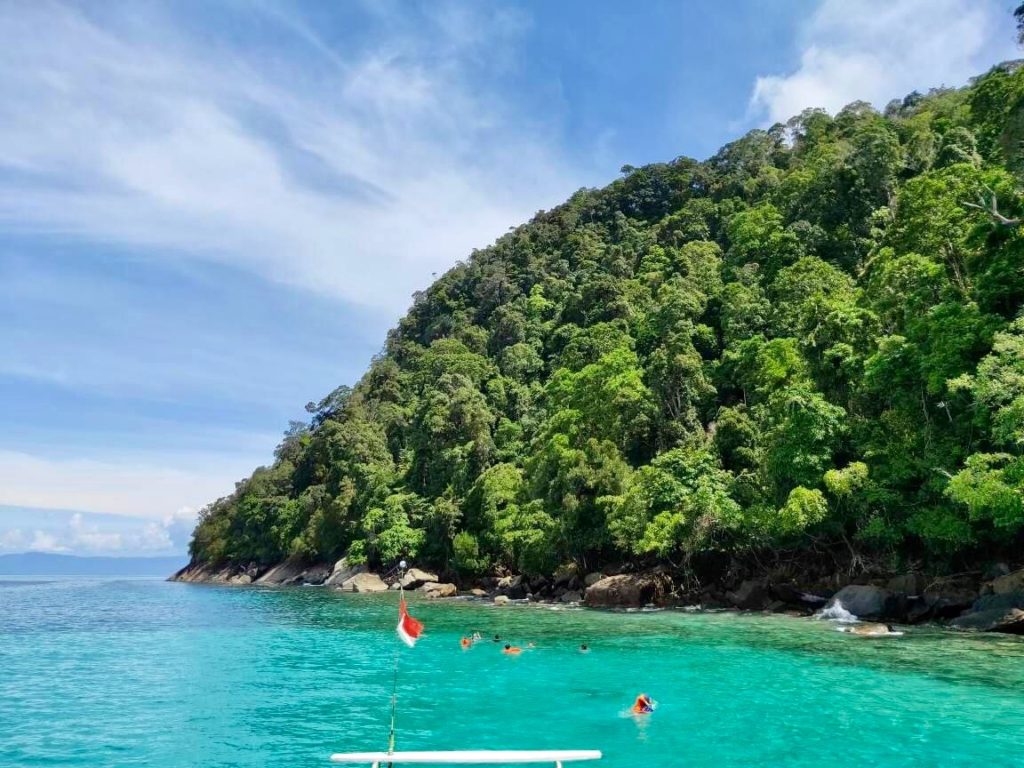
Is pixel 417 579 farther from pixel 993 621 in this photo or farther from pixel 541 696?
pixel 993 621

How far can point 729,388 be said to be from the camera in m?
60.5

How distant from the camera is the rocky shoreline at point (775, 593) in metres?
29.9

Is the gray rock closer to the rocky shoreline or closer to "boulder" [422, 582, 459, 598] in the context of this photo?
the rocky shoreline

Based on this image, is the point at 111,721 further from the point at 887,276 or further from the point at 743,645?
the point at 887,276

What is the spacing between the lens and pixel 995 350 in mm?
28891

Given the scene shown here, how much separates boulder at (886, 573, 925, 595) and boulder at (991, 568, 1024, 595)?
467 cm

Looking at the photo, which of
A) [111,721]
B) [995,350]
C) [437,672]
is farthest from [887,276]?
[111,721]

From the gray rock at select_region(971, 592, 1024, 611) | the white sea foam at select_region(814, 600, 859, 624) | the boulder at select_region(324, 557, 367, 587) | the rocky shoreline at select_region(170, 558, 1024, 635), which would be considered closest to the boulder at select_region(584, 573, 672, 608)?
the rocky shoreline at select_region(170, 558, 1024, 635)

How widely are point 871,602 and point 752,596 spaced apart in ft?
28.8

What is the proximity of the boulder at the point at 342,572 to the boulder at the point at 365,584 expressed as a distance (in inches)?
89.0

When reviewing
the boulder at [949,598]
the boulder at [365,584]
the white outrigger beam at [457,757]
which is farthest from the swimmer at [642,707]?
the boulder at [365,584]

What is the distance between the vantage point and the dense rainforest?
33.6m

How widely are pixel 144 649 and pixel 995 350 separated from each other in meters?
40.7

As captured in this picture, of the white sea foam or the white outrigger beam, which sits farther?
the white sea foam
